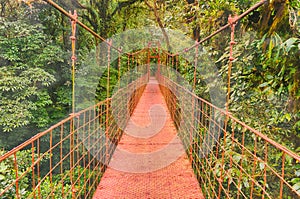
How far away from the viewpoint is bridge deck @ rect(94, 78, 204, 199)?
166 centimetres

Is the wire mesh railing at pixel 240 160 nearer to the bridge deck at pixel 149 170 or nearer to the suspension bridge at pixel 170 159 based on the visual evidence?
the suspension bridge at pixel 170 159

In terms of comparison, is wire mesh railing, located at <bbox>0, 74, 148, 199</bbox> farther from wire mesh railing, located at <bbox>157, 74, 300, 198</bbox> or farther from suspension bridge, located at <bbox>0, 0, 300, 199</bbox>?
wire mesh railing, located at <bbox>157, 74, 300, 198</bbox>

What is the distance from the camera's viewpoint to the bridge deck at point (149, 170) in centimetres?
166

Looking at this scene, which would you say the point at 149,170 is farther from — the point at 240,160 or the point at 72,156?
the point at 72,156

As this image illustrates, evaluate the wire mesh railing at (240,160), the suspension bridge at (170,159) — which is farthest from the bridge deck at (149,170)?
the wire mesh railing at (240,160)

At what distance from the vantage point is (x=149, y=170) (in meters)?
1.99

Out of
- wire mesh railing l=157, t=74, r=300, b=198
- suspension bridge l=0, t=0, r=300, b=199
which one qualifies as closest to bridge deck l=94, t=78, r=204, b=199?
suspension bridge l=0, t=0, r=300, b=199

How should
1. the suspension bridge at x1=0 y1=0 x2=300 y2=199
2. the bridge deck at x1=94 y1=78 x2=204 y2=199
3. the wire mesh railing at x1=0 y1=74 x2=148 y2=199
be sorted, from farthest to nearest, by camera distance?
1. the bridge deck at x1=94 y1=78 x2=204 y2=199
2. the suspension bridge at x1=0 y1=0 x2=300 y2=199
3. the wire mesh railing at x1=0 y1=74 x2=148 y2=199

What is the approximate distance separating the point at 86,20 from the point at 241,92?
6.14 meters

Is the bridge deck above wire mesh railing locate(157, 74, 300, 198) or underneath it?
underneath

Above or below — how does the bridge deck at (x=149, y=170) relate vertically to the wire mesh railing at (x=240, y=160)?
below

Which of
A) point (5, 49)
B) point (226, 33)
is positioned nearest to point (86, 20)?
point (5, 49)

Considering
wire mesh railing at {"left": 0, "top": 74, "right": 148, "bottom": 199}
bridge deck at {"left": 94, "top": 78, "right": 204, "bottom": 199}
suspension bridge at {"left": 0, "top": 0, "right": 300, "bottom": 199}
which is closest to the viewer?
wire mesh railing at {"left": 0, "top": 74, "right": 148, "bottom": 199}

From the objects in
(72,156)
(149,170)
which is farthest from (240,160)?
(72,156)
